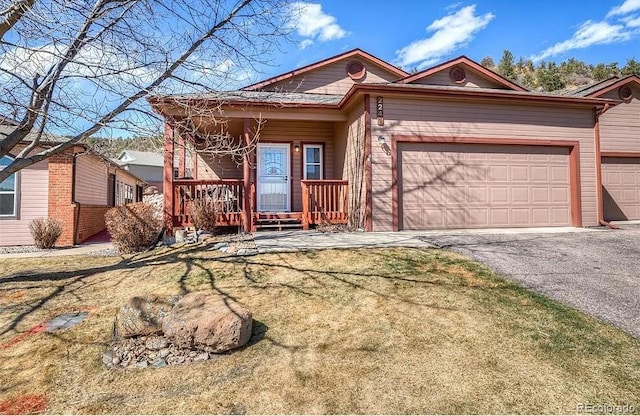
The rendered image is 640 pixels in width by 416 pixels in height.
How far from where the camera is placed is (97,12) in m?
5.15

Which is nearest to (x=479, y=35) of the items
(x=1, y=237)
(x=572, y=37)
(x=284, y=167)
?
(x=572, y=37)

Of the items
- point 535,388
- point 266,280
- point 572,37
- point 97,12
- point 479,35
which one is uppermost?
point 572,37

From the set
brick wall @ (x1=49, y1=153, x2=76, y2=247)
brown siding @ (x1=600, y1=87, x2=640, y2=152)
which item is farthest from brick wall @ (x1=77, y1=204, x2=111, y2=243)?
brown siding @ (x1=600, y1=87, x2=640, y2=152)

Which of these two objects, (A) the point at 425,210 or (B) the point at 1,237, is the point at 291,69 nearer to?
(A) the point at 425,210

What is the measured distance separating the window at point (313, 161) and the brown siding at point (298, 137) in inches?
6.0

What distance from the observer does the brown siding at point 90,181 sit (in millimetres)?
11039

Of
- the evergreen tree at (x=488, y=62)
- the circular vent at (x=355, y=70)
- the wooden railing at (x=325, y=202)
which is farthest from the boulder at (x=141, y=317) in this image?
the evergreen tree at (x=488, y=62)

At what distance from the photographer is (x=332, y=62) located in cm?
1162

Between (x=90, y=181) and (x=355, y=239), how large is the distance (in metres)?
10.4

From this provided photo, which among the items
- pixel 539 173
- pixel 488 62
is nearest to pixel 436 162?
pixel 539 173

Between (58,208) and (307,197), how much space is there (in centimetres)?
736

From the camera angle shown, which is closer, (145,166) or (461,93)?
(461,93)

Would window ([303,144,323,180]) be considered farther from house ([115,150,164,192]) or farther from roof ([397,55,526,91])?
house ([115,150,164,192])

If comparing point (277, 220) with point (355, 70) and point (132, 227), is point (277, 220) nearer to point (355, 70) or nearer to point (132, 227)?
point (132, 227)
